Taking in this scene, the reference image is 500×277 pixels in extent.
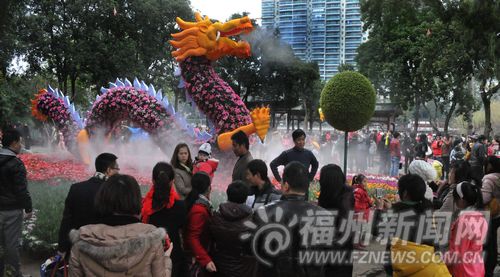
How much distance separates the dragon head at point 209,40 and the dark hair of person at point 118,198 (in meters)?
7.95

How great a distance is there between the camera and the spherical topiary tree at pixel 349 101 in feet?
32.4

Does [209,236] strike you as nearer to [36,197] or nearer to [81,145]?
[36,197]

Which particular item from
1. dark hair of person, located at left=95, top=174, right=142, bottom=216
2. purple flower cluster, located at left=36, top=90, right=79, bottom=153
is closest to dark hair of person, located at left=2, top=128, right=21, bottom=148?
dark hair of person, located at left=95, top=174, right=142, bottom=216

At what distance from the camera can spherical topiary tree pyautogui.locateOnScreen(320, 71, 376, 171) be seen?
9883 mm

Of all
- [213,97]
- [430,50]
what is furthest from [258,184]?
[430,50]

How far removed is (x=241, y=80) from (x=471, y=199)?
2841cm

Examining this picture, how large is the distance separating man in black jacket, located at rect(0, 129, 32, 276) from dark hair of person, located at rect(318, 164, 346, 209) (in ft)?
9.88

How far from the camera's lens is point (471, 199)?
4.07 m

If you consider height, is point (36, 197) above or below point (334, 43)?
below

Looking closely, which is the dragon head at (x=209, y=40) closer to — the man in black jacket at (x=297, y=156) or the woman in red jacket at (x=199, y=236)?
the man in black jacket at (x=297, y=156)

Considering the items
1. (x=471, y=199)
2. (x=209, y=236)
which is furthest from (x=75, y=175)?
(x=471, y=199)

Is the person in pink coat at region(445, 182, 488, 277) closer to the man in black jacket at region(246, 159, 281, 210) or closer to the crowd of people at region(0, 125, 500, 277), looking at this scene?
the crowd of people at region(0, 125, 500, 277)

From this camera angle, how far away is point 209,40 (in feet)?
34.2

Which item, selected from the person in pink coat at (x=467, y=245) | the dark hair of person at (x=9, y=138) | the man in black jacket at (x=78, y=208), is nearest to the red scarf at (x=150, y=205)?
the man in black jacket at (x=78, y=208)
